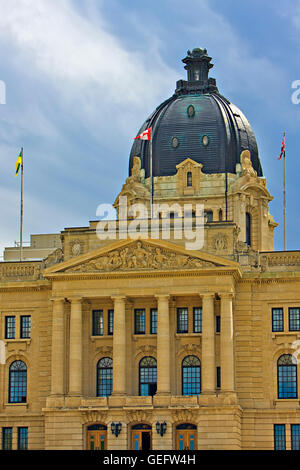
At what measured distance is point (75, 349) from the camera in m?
121

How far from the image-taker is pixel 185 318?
122 metres

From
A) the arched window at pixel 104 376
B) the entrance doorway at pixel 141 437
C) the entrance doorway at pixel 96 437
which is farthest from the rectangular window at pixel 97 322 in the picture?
the entrance doorway at pixel 141 437

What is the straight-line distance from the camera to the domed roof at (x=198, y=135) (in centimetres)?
14025

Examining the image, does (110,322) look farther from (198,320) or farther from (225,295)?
(225,295)

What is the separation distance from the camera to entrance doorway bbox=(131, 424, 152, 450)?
119000 millimetres

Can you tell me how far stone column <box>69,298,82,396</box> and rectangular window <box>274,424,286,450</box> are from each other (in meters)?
15.7

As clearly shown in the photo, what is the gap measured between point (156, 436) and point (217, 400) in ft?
17.9

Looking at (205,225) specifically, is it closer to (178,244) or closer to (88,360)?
(178,244)

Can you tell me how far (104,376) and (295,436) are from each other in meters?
16.1

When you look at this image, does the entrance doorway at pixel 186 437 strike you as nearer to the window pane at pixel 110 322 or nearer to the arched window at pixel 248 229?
the window pane at pixel 110 322

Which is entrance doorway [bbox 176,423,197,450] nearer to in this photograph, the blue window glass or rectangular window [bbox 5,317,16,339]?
the blue window glass
